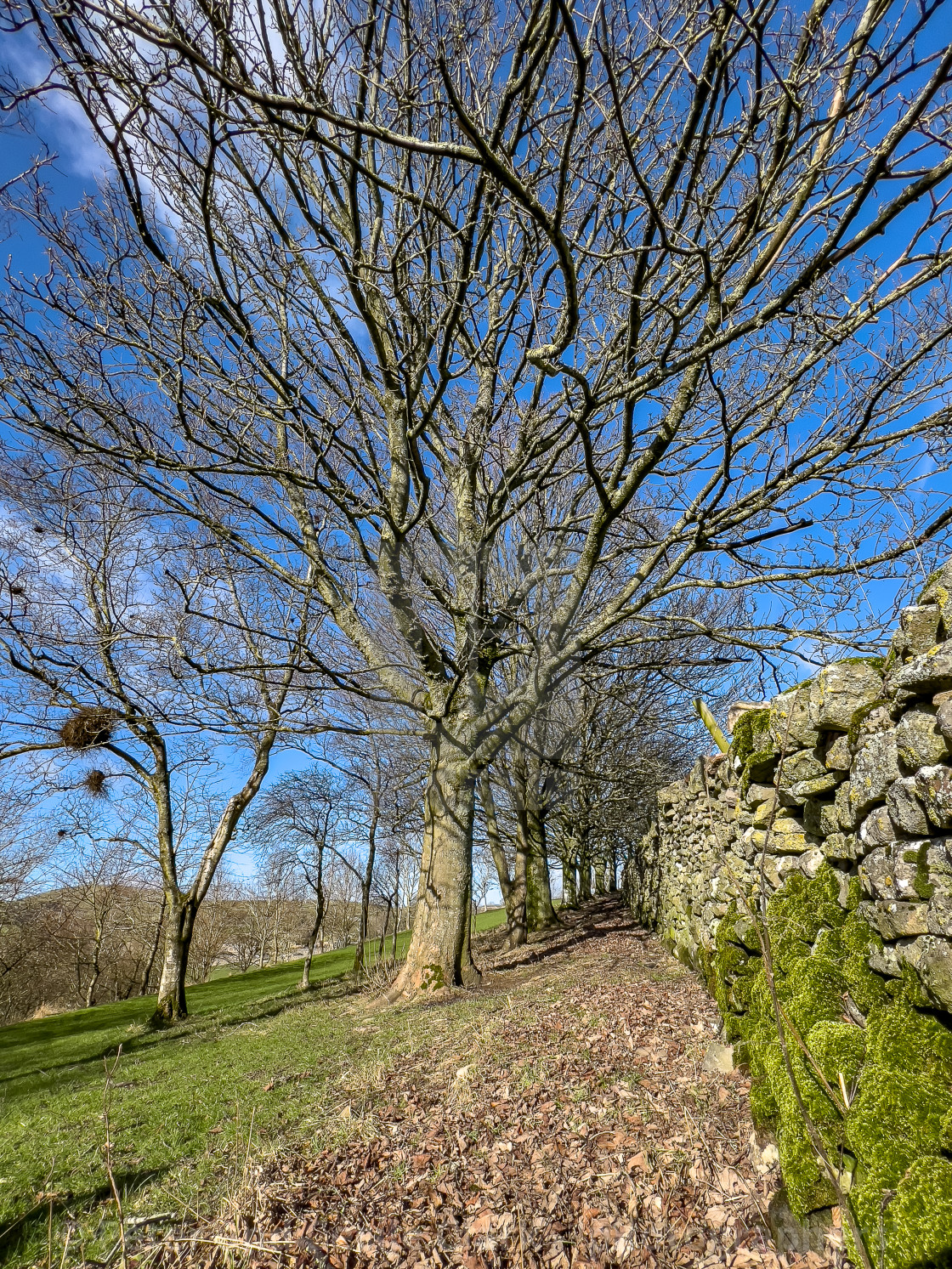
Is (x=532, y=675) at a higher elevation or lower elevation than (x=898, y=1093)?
higher

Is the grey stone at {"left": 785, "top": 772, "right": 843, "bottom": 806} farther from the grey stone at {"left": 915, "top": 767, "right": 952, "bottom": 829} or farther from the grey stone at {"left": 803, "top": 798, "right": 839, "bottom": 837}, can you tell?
→ the grey stone at {"left": 915, "top": 767, "right": 952, "bottom": 829}

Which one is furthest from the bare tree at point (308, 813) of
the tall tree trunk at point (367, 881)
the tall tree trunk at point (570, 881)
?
the tall tree trunk at point (570, 881)

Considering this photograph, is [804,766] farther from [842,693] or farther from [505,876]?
[505,876]

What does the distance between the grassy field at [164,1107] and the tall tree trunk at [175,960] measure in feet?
1.42

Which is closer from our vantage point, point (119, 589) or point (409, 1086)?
point (409, 1086)

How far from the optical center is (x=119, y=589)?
39.3 feet

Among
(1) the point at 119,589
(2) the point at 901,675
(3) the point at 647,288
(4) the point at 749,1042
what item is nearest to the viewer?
(2) the point at 901,675

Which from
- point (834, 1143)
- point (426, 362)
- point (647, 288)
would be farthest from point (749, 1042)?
point (647, 288)

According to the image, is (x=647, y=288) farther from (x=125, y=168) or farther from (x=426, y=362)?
(x=125, y=168)

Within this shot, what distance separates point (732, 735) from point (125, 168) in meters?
6.48

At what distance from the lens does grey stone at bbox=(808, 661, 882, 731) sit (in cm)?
299

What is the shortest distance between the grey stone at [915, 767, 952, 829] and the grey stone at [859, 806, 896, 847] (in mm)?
289

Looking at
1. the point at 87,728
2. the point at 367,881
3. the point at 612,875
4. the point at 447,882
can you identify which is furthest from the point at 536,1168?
the point at 612,875

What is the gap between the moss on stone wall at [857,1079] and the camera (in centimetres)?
189
